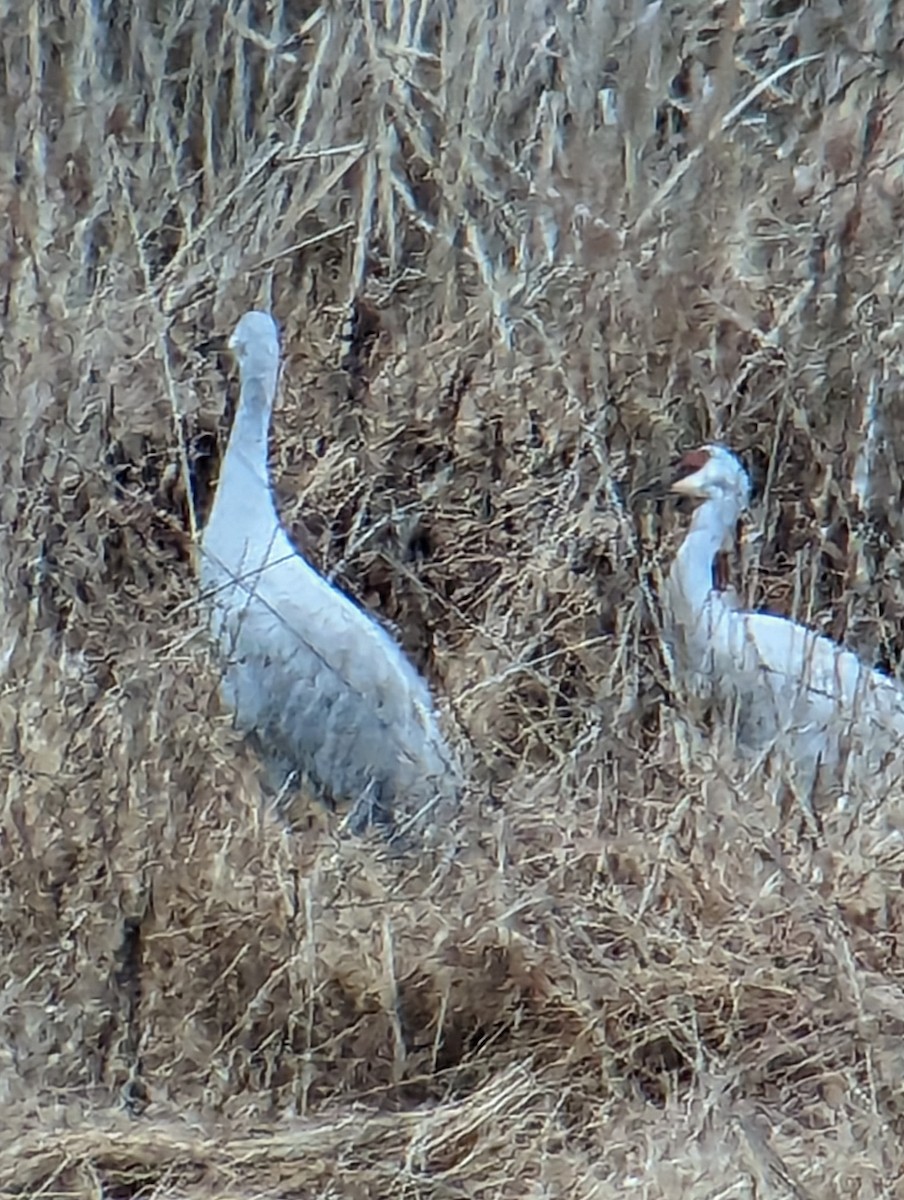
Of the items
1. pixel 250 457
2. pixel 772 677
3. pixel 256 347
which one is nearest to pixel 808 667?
pixel 772 677

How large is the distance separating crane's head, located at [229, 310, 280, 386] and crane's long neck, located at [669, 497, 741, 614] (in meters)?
0.79

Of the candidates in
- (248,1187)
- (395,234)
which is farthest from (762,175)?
(248,1187)

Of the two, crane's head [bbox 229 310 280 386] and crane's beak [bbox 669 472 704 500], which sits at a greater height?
crane's head [bbox 229 310 280 386]

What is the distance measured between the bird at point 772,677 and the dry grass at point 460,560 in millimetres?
77

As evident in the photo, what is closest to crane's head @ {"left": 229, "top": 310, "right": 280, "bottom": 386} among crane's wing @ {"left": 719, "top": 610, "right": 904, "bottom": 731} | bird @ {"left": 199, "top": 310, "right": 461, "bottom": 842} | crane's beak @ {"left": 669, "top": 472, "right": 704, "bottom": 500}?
bird @ {"left": 199, "top": 310, "right": 461, "bottom": 842}

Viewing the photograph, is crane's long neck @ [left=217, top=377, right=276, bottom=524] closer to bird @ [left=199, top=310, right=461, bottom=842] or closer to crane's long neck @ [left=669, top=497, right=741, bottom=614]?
bird @ [left=199, top=310, right=461, bottom=842]

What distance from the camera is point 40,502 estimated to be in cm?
294

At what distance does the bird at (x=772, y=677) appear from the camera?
2713mm

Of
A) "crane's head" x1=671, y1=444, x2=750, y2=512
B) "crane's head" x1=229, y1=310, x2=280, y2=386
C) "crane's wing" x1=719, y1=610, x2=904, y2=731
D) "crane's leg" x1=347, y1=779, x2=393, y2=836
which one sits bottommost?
"crane's leg" x1=347, y1=779, x2=393, y2=836

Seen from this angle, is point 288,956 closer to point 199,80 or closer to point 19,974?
point 19,974

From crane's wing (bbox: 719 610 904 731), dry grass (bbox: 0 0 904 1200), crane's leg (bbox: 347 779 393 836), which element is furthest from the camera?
crane's wing (bbox: 719 610 904 731)

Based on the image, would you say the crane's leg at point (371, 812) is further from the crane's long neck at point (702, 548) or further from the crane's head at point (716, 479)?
the crane's head at point (716, 479)

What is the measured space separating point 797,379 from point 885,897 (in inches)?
45.7

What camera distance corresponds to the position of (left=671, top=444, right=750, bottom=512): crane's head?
331 cm
